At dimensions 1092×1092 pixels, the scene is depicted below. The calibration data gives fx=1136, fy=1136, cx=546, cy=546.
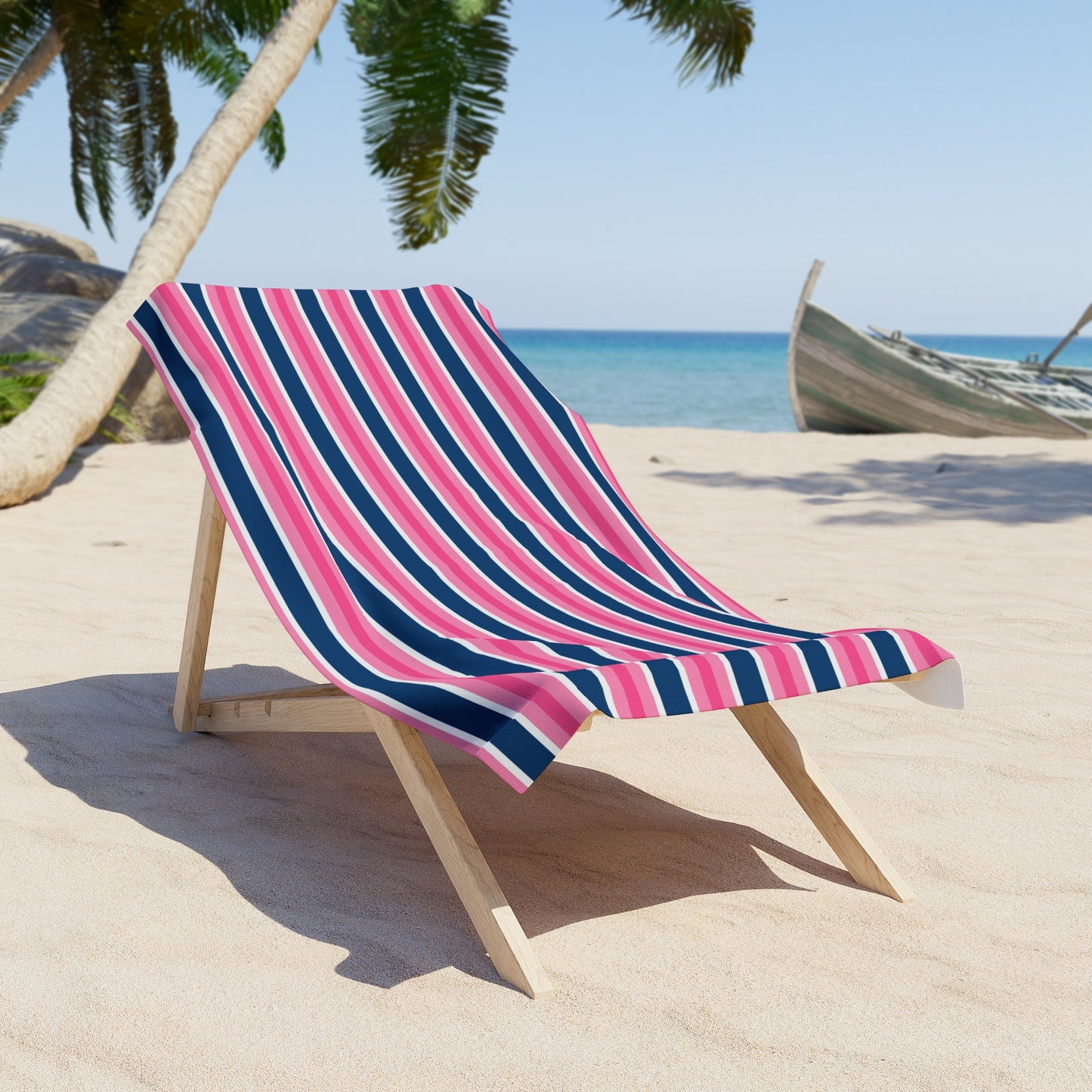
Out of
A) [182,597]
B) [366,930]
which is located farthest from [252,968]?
[182,597]

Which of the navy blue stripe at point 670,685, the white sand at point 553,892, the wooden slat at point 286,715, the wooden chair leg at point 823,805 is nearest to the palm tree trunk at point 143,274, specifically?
the white sand at point 553,892

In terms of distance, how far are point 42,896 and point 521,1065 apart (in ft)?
3.02

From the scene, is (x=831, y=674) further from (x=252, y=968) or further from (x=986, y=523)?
(x=986, y=523)

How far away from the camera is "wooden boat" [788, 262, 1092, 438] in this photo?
10.4 m

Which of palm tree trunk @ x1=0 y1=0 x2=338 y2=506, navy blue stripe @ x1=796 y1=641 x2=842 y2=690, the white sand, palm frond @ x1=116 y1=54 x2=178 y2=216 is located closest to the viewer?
the white sand

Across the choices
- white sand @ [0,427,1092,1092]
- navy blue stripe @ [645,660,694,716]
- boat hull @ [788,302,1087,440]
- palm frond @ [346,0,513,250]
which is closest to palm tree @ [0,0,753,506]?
palm frond @ [346,0,513,250]

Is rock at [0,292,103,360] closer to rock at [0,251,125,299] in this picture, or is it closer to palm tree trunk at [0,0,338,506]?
rock at [0,251,125,299]

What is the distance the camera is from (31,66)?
10.8 metres

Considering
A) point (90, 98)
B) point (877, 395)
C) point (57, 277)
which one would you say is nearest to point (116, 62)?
point (90, 98)

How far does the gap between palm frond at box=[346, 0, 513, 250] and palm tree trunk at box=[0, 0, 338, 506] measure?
2.12 meters

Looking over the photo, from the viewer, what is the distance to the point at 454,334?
317 centimetres

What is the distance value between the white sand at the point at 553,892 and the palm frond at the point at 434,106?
6.46m

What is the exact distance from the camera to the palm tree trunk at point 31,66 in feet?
35.2

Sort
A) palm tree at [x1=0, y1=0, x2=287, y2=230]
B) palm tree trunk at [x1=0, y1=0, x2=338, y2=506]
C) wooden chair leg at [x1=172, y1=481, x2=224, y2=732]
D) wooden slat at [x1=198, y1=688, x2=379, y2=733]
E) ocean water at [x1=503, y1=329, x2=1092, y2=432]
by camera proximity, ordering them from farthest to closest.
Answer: ocean water at [x1=503, y1=329, x2=1092, y2=432], palm tree at [x1=0, y1=0, x2=287, y2=230], palm tree trunk at [x1=0, y1=0, x2=338, y2=506], wooden chair leg at [x1=172, y1=481, x2=224, y2=732], wooden slat at [x1=198, y1=688, x2=379, y2=733]
